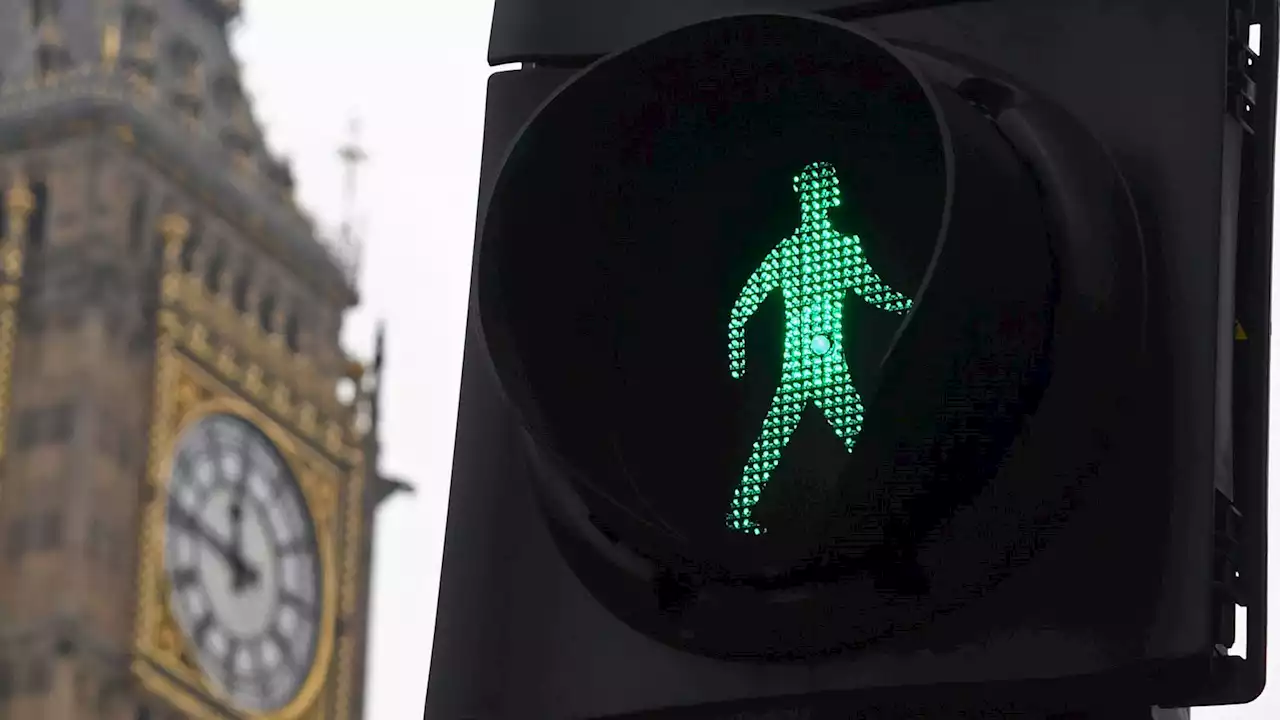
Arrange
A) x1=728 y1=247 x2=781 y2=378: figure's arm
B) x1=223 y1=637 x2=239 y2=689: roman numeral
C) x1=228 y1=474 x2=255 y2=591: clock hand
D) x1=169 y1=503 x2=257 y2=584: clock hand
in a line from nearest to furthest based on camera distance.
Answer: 1. x1=728 y1=247 x2=781 y2=378: figure's arm
2. x1=223 y1=637 x2=239 y2=689: roman numeral
3. x1=169 y1=503 x2=257 y2=584: clock hand
4. x1=228 y1=474 x2=255 y2=591: clock hand

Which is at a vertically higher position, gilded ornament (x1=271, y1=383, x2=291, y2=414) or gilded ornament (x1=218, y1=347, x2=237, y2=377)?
gilded ornament (x1=218, y1=347, x2=237, y2=377)

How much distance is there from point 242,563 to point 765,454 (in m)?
24.8

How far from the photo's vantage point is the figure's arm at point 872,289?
9.09 feet

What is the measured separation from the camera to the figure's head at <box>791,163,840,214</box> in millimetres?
2834

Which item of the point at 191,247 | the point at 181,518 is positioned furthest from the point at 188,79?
the point at 181,518

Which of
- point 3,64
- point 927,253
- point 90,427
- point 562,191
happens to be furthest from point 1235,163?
point 3,64

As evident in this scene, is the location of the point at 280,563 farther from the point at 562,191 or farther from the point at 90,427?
the point at 562,191

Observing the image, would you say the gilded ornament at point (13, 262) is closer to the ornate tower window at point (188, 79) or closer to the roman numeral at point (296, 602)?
the ornate tower window at point (188, 79)

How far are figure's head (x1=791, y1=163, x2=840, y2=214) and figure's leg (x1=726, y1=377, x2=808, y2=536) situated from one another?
0.53ft

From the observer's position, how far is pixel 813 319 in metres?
2.80

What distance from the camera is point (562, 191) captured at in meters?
2.86

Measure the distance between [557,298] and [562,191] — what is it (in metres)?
0.10

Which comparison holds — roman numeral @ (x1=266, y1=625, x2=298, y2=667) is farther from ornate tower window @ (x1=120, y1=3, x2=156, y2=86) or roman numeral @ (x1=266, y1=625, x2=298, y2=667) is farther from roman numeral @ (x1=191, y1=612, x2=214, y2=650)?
ornate tower window @ (x1=120, y1=3, x2=156, y2=86)

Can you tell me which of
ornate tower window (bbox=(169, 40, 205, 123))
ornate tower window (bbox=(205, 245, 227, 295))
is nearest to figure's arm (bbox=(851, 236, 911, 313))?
ornate tower window (bbox=(205, 245, 227, 295))
